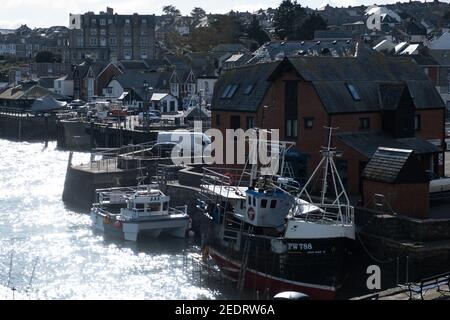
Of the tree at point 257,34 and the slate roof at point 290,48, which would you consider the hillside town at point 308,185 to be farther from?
the tree at point 257,34

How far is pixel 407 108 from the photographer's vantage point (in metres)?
33.4

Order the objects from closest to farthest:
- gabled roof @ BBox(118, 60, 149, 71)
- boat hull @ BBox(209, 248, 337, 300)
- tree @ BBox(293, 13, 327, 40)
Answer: boat hull @ BBox(209, 248, 337, 300) → tree @ BBox(293, 13, 327, 40) → gabled roof @ BBox(118, 60, 149, 71)

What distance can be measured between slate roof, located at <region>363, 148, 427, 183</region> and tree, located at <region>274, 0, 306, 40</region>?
72.6 meters

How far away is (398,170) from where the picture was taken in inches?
1013

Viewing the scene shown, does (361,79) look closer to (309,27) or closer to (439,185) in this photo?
(439,185)

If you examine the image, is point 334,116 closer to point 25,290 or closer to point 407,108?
point 407,108

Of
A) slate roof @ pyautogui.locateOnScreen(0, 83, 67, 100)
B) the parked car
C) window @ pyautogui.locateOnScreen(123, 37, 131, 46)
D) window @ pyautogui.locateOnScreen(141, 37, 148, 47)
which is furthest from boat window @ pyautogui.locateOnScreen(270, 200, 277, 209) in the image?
window @ pyautogui.locateOnScreen(123, 37, 131, 46)

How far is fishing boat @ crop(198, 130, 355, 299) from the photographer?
24.3m

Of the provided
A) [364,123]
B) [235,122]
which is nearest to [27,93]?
[235,122]

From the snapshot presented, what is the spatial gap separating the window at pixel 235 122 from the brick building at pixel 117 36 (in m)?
83.8

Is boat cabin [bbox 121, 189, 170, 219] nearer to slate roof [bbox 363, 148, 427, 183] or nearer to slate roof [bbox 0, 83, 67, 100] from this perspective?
slate roof [bbox 363, 148, 427, 183]

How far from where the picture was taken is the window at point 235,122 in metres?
36.4

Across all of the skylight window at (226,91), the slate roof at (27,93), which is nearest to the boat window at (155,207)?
the skylight window at (226,91)
